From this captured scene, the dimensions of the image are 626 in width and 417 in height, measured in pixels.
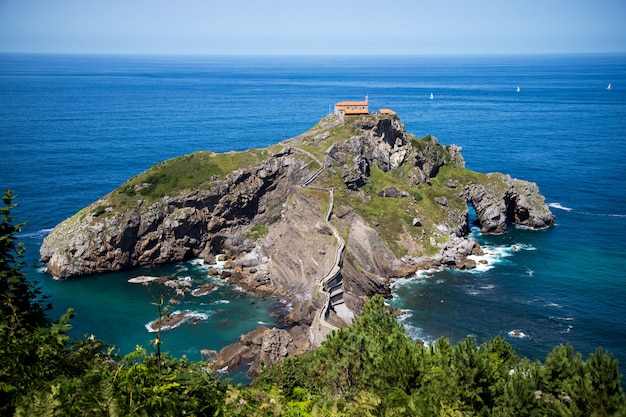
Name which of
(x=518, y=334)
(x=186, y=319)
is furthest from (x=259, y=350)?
(x=518, y=334)

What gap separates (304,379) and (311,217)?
49.0 metres

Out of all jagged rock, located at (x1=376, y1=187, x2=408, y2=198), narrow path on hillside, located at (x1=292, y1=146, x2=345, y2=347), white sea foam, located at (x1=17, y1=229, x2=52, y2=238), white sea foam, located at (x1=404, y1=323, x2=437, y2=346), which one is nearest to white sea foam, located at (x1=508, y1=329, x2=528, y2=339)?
white sea foam, located at (x1=404, y1=323, x2=437, y2=346)

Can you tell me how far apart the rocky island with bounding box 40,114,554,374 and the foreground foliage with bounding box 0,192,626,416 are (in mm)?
29649

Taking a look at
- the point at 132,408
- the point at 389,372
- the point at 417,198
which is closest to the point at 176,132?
the point at 417,198

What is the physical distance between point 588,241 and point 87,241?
82606 millimetres

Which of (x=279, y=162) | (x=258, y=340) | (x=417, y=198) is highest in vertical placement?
(x=279, y=162)

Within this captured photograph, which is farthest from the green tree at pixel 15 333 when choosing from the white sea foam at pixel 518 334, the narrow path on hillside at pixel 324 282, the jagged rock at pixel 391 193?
the jagged rock at pixel 391 193

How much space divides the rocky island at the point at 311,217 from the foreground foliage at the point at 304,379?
2965cm

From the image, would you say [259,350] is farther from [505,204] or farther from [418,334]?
[505,204]

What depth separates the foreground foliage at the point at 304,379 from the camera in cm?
1573

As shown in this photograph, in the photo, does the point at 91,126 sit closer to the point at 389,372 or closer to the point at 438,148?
the point at 438,148

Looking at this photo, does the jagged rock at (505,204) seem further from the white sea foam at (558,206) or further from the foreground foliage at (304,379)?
the foreground foliage at (304,379)

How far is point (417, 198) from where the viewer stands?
9881 cm

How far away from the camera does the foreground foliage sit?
51.6 feet
